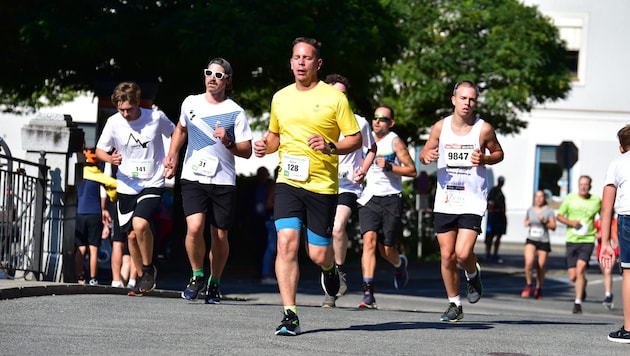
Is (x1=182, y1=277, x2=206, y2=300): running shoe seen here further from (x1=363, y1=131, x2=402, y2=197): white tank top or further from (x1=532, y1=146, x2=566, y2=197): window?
(x1=532, y1=146, x2=566, y2=197): window

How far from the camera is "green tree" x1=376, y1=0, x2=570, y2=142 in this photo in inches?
1362

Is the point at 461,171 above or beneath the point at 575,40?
beneath

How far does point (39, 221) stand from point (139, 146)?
8.40ft

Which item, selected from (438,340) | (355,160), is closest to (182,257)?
(355,160)

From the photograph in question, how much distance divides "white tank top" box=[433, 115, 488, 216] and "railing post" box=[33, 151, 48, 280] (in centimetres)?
510

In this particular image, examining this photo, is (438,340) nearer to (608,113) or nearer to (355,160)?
(355,160)

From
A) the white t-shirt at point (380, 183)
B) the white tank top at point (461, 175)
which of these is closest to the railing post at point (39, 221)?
the white t-shirt at point (380, 183)

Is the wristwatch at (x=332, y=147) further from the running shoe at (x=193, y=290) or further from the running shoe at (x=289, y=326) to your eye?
the running shoe at (x=193, y=290)

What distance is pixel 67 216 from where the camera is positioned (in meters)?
15.1

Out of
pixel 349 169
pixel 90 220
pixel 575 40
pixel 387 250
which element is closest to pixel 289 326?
pixel 349 169

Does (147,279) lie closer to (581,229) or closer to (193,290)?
(193,290)

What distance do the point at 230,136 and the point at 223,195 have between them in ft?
1.80

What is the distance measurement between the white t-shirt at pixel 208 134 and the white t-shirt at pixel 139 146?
106 centimetres

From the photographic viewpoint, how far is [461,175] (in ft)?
37.6
